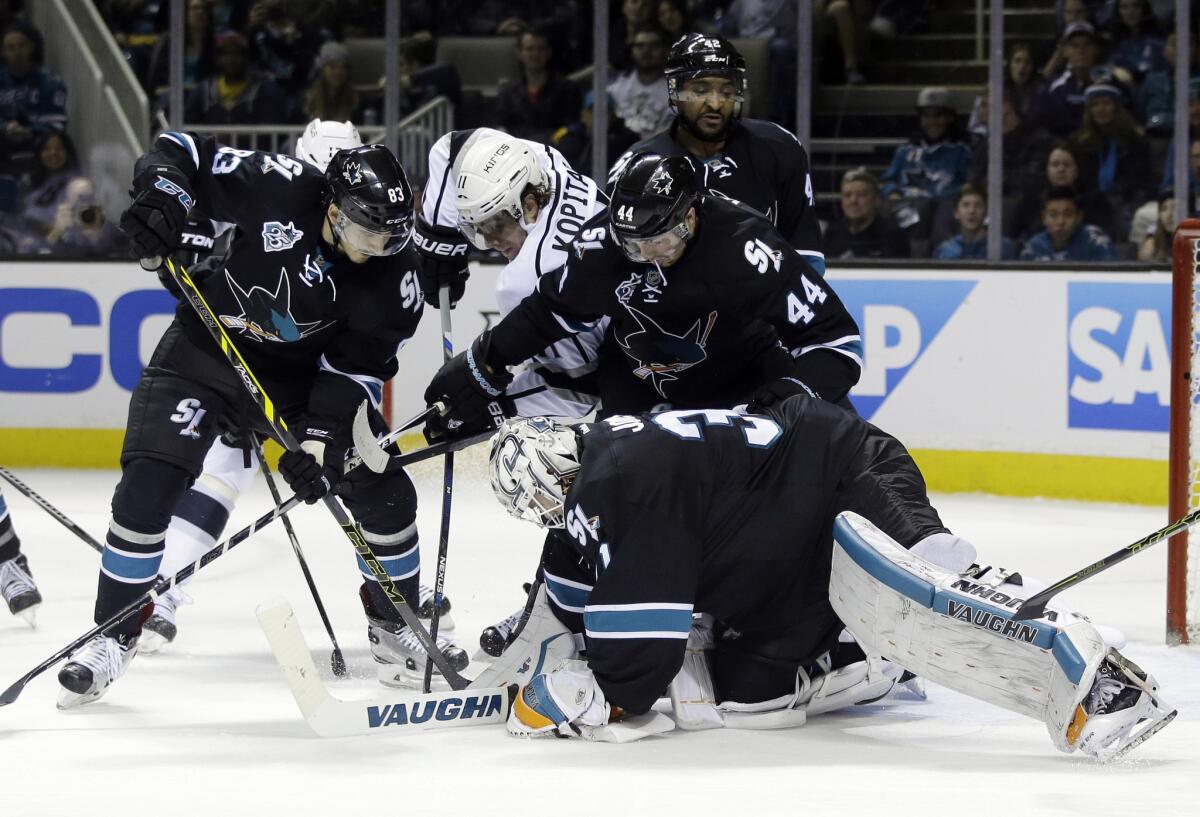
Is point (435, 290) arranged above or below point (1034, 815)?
above

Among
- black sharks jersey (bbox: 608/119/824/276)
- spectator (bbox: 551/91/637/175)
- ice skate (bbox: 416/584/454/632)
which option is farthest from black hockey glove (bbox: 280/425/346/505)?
spectator (bbox: 551/91/637/175)

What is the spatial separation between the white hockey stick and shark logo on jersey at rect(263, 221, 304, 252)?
76 centimetres

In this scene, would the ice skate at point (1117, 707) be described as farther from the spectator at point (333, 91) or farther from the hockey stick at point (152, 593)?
the spectator at point (333, 91)

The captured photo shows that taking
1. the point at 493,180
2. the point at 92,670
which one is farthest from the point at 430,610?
the point at 493,180

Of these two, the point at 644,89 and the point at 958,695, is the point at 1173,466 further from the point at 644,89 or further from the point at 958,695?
the point at 644,89

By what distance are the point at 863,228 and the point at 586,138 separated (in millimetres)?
1055

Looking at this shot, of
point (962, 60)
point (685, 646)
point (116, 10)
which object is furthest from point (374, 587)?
point (116, 10)

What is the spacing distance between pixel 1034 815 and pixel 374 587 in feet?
5.26

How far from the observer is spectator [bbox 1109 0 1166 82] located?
5.89 meters

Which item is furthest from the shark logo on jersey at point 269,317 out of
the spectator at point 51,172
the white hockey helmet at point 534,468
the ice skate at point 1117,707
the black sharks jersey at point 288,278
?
the spectator at point 51,172

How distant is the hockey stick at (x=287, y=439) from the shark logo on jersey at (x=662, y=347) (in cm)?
62

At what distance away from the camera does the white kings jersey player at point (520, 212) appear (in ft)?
11.3

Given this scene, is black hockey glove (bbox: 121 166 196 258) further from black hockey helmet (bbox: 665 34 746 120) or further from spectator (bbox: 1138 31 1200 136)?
spectator (bbox: 1138 31 1200 136)

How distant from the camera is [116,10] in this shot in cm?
689
